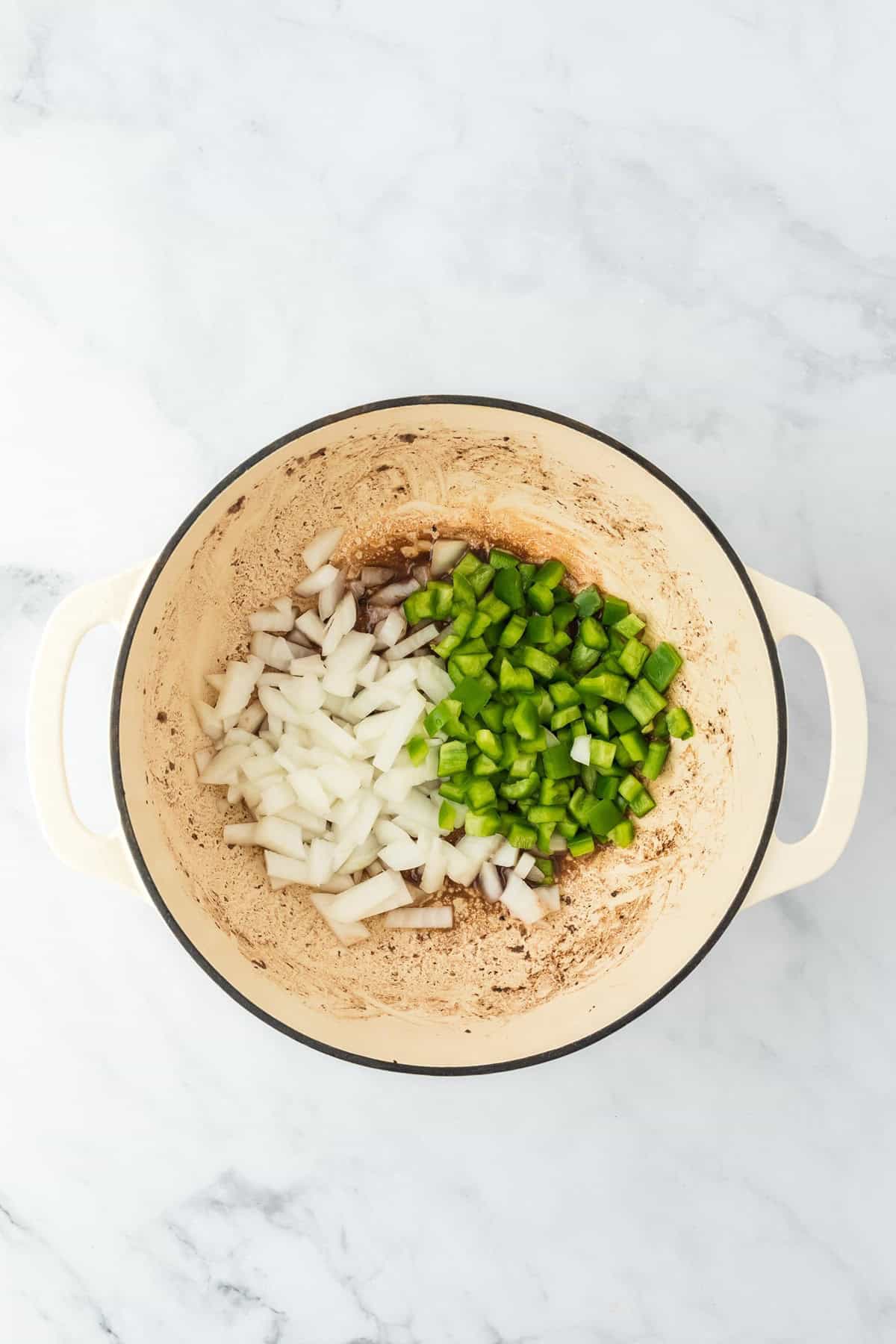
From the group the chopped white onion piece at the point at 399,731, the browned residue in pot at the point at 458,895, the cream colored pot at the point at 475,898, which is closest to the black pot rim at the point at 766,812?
the cream colored pot at the point at 475,898

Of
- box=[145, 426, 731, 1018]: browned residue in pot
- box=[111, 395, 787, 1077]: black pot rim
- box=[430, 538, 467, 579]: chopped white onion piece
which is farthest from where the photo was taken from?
box=[430, 538, 467, 579]: chopped white onion piece

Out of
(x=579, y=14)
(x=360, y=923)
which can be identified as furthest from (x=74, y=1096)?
(x=579, y=14)

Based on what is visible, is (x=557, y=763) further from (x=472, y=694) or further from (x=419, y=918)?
(x=419, y=918)

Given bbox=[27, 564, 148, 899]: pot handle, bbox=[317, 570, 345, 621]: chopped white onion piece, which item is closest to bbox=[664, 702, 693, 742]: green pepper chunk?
bbox=[317, 570, 345, 621]: chopped white onion piece

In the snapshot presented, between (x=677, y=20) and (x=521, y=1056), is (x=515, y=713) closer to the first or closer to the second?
(x=521, y=1056)

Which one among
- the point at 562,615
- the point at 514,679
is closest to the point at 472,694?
the point at 514,679

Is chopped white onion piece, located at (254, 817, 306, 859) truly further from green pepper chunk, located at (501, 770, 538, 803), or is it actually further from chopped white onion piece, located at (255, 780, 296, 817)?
green pepper chunk, located at (501, 770, 538, 803)

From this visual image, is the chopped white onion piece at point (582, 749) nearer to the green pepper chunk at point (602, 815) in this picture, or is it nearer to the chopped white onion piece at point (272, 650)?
the green pepper chunk at point (602, 815)
